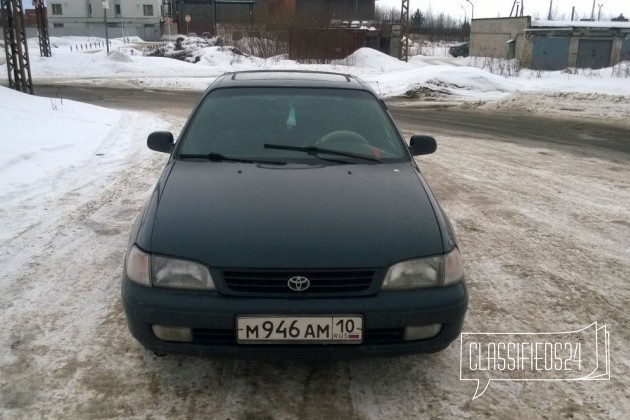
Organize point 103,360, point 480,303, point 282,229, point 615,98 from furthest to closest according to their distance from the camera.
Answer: point 615,98
point 480,303
point 103,360
point 282,229

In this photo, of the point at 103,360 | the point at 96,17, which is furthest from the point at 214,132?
the point at 96,17

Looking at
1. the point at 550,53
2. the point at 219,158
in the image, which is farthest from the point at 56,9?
the point at 219,158

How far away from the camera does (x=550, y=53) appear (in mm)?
32688

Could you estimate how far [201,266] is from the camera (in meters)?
2.58

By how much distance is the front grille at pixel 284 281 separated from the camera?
2551 mm

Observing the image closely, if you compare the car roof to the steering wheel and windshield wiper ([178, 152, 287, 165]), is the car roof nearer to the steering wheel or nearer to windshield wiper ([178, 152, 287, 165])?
the steering wheel

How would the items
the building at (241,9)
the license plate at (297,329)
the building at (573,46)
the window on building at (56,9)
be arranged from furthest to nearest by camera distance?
the window on building at (56,9) → the building at (241,9) → the building at (573,46) → the license plate at (297,329)

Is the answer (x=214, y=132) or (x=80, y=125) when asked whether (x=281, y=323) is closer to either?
(x=214, y=132)

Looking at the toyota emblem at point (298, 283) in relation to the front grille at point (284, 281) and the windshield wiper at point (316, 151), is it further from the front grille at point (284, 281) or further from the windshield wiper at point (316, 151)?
the windshield wiper at point (316, 151)

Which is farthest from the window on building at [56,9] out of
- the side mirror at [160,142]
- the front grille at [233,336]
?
the front grille at [233,336]

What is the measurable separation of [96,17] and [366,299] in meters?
78.3

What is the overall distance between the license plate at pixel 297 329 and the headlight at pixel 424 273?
0.85ft

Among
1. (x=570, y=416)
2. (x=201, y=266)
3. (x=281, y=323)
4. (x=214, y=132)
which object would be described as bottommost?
(x=570, y=416)

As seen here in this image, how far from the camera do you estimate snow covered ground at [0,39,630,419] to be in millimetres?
2691
